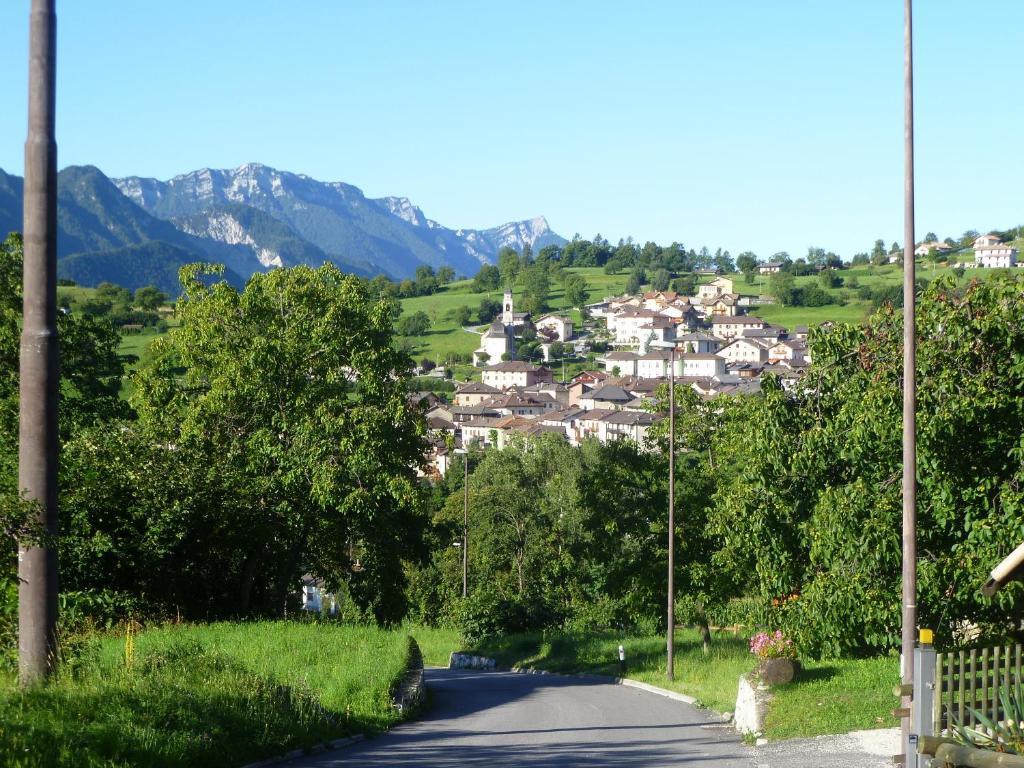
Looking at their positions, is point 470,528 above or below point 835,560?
below

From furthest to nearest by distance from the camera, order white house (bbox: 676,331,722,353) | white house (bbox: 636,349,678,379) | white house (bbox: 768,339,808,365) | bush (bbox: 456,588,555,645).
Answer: white house (bbox: 676,331,722,353)
white house (bbox: 636,349,678,379)
white house (bbox: 768,339,808,365)
bush (bbox: 456,588,555,645)

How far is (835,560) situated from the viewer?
18.0 m

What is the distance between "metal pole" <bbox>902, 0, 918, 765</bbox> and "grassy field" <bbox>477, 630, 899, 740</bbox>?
3.28 meters

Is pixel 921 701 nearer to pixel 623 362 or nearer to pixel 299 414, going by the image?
pixel 299 414

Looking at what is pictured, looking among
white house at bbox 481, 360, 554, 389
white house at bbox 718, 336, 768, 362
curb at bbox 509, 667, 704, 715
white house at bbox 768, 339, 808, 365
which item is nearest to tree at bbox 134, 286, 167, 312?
white house at bbox 481, 360, 554, 389

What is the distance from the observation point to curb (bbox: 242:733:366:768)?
38.2 ft

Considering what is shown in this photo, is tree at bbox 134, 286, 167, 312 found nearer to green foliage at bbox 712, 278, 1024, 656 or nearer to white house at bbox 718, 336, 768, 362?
white house at bbox 718, 336, 768, 362

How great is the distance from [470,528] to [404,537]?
3615 cm

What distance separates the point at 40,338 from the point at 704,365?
18472 cm

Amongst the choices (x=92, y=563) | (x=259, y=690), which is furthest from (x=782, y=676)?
(x=92, y=563)

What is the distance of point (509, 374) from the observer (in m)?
192

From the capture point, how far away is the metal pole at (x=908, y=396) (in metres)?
12.2

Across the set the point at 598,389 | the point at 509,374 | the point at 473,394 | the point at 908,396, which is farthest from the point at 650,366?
the point at 908,396

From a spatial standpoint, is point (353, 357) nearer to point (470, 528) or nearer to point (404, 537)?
point (404, 537)
